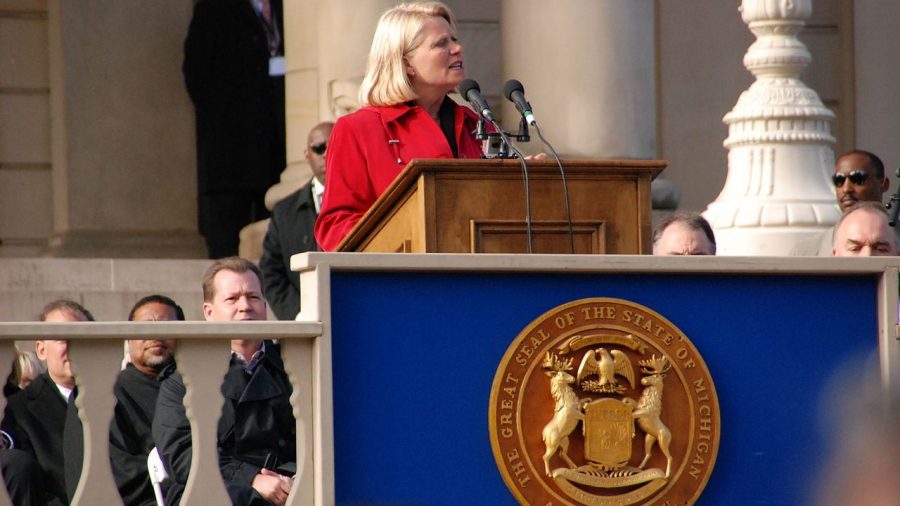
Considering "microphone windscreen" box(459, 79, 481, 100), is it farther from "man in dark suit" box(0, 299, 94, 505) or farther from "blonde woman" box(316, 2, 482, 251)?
"man in dark suit" box(0, 299, 94, 505)

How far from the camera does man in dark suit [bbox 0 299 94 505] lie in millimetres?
7496

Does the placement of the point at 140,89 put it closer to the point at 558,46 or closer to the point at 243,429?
the point at 558,46

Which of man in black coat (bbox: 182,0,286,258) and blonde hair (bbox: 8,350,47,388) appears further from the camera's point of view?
man in black coat (bbox: 182,0,286,258)

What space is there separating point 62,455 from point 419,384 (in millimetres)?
2426

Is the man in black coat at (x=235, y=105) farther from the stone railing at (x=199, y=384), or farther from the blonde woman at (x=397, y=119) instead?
the stone railing at (x=199, y=384)

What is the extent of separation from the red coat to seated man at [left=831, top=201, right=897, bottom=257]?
171 centimetres

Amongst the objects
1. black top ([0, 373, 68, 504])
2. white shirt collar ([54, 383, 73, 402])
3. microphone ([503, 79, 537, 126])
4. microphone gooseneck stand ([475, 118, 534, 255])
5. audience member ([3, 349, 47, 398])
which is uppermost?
microphone ([503, 79, 537, 126])

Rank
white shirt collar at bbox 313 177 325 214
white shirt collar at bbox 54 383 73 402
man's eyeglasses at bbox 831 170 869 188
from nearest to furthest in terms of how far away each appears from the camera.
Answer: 1. white shirt collar at bbox 54 383 73 402
2. man's eyeglasses at bbox 831 170 869 188
3. white shirt collar at bbox 313 177 325 214

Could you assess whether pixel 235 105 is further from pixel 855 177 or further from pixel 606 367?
pixel 606 367

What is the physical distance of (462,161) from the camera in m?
5.88

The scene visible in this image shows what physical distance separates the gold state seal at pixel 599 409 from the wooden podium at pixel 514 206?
0.29 meters

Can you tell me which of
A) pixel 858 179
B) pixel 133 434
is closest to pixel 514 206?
pixel 133 434

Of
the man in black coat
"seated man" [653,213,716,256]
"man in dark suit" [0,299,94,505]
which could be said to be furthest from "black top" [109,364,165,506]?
the man in black coat

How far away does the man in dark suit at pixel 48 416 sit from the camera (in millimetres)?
7496
